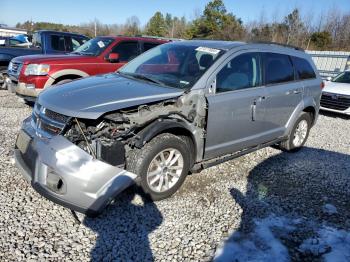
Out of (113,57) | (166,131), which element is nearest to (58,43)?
(113,57)

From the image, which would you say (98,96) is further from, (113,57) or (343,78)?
(343,78)

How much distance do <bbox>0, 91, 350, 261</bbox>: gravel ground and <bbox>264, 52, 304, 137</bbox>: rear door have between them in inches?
28.9

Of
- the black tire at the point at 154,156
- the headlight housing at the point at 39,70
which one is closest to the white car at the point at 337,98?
the black tire at the point at 154,156

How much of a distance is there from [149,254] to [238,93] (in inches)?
92.0

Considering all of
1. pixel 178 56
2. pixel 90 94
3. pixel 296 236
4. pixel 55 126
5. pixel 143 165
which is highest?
pixel 178 56

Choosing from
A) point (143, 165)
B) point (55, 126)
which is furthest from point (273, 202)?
point (55, 126)

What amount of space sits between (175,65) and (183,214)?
1.94 metres

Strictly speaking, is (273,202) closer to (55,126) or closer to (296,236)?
(296,236)

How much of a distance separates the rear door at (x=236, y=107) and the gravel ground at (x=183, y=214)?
545 mm

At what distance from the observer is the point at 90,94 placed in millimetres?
3596

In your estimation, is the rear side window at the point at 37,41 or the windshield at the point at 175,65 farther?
the rear side window at the point at 37,41

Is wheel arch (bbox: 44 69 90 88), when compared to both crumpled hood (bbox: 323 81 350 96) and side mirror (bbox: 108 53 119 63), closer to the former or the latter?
side mirror (bbox: 108 53 119 63)

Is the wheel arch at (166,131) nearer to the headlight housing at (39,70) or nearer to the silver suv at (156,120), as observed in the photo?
the silver suv at (156,120)

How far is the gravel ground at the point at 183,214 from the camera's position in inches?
118
